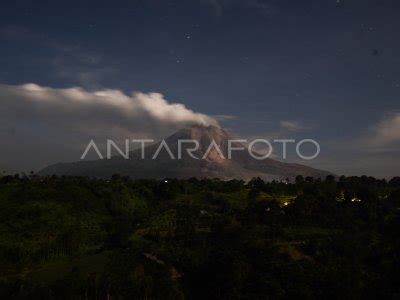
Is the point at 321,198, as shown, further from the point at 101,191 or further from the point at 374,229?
the point at 101,191

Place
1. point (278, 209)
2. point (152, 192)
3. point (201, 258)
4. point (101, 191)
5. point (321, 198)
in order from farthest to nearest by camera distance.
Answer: point (152, 192), point (101, 191), point (321, 198), point (278, 209), point (201, 258)

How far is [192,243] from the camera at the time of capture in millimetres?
53969

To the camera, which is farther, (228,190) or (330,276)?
(228,190)

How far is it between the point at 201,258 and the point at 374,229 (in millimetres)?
28245

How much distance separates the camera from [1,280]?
133ft

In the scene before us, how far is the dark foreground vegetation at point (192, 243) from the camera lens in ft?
112

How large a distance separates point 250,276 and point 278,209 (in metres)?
33.8

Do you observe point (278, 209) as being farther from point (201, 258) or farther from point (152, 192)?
point (152, 192)

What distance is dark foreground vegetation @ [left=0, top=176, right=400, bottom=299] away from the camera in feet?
112

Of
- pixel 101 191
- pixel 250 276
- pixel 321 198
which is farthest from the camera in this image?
pixel 101 191

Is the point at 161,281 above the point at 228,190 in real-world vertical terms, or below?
below

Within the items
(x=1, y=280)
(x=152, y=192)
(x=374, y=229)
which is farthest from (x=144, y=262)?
(x=152, y=192)

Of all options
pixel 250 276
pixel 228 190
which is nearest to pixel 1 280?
pixel 250 276

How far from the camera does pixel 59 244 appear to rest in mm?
56875
